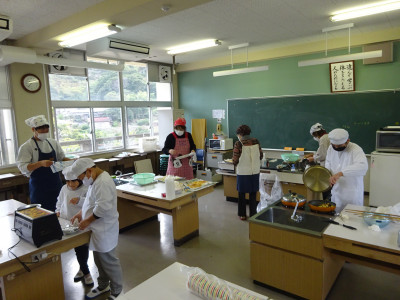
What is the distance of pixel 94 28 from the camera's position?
3674 mm

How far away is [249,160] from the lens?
422 centimetres

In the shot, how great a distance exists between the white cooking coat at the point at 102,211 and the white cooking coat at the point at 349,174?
2216 millimetres

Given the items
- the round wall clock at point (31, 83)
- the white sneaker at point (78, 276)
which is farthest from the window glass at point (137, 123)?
the white sneaker at point (78, 276)

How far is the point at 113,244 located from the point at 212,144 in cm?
471

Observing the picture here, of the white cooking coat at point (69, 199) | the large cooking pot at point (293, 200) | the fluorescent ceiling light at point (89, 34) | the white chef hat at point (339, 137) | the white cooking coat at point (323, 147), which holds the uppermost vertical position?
the fluorescent ceiling light at point (89, 34)

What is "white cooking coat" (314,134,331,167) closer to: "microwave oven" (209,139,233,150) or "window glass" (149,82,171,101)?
"microwave oven" (209,139,233,150)

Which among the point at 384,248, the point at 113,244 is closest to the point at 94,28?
the point at 113,244

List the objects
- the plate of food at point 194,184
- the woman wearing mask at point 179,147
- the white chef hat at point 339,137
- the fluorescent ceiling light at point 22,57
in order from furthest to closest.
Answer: the woman wearing mask at point 179,147 → the fluorescent ceiling light at point 22,57 → the plate of food at point 194,184 → the white chef hat at point 339,137

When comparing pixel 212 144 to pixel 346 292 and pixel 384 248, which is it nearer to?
pixel 346 292

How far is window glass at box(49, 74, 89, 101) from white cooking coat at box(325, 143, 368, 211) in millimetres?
5187

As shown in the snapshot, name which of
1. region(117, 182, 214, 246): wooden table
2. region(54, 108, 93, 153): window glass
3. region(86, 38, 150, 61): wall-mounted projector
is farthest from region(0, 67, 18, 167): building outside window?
region(117, 182, 214, 246): wooden table

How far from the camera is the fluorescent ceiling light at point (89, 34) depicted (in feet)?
11.6

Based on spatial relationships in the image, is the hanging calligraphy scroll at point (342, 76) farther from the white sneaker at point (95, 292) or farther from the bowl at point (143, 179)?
the white sneaker at point (95, 292)

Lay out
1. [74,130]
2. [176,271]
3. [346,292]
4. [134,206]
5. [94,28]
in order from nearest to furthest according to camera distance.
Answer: [176,271]
[346,292]
[94,28]
[134,206]
[74,130]
